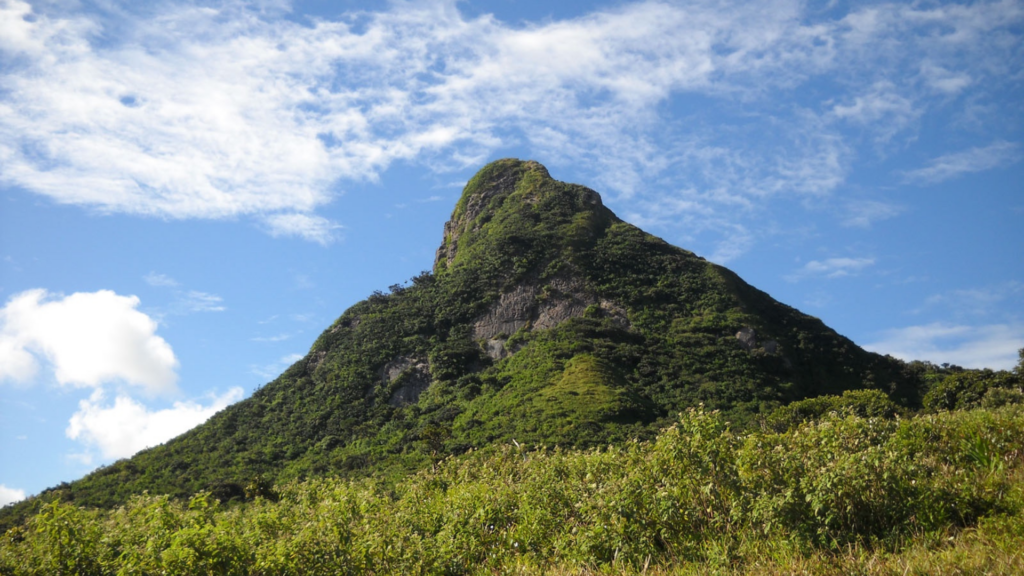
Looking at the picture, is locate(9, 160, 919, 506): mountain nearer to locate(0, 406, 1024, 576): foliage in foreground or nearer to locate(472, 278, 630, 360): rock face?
locate(472, 278, 630, 360): rock face

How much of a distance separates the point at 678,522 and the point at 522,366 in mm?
50000

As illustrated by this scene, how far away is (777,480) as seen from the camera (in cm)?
926

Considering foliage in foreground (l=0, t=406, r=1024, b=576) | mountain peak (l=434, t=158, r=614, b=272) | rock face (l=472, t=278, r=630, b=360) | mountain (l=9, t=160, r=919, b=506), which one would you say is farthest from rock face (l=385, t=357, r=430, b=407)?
foliage in foreground (l=0, t=406, r=1024, b=576)

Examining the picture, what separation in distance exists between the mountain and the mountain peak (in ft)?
4.89

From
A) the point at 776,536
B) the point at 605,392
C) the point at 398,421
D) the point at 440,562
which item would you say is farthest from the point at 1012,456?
the point at 398,421

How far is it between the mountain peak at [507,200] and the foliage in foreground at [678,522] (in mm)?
72536

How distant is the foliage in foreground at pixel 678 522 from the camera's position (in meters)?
7.47

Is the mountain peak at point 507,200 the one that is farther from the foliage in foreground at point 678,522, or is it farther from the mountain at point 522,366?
the foliage in foreground at point 678,522

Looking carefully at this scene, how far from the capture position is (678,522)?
8.93 metres

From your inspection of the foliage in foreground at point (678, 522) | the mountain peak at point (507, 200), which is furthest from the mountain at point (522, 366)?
the foliage in foreground at point (678, 522)

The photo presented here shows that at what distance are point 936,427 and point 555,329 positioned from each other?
52.5 metres

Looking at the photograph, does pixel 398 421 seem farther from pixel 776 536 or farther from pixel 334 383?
pixel 776 536

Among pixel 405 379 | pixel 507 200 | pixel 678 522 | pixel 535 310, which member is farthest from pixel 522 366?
pixel 678 522

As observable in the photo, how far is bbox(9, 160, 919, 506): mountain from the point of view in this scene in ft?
159
